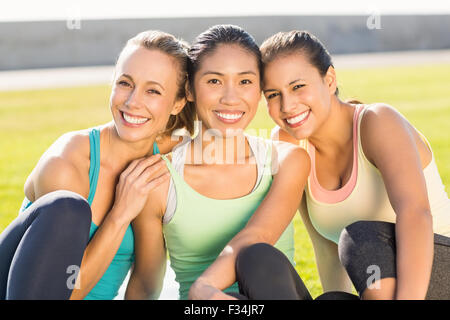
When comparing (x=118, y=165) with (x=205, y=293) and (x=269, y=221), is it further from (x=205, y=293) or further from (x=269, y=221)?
(x=205, y=293)

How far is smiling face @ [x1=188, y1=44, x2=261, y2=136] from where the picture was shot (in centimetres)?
289

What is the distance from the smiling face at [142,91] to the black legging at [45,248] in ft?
1.96

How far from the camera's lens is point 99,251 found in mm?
2723

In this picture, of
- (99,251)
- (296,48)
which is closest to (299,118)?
(296,48)

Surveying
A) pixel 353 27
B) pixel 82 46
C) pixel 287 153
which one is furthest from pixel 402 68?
pixel 287 153

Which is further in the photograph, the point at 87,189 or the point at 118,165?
the point at 118,165

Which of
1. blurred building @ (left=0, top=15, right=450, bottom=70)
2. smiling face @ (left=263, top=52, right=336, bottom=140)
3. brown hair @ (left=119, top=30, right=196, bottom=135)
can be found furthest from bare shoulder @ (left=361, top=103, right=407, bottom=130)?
blurred building @ (left=0, top=15, right=450, bottom=70)

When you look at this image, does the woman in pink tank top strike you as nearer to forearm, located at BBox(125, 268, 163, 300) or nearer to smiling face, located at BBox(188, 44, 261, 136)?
smiling face, located at BBox(188, 44, 261, 136)

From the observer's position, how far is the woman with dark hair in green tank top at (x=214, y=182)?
290 cm

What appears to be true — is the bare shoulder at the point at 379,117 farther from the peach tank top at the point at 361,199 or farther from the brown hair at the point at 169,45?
the brown hair at the point at 169,45

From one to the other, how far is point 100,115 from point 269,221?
376 inches
